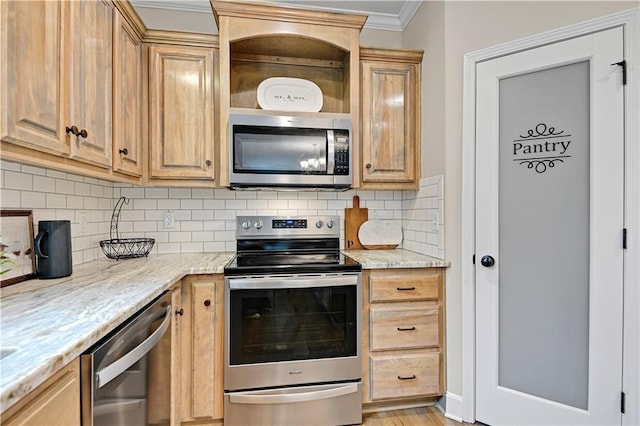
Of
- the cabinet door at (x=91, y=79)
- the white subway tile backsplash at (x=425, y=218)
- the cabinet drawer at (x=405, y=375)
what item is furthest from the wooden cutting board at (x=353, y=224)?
the cabinet door at (x=91, y=79)

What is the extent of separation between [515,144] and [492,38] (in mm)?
629

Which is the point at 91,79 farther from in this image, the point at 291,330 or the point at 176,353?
the point at 291,330

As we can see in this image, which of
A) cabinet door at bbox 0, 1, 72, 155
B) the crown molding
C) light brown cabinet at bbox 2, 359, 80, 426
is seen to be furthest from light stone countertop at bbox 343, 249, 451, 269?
the crown molding

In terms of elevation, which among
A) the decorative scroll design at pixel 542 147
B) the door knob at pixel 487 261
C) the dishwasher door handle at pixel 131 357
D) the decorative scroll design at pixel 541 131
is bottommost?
the dishwasher door handle at pixel 131 357

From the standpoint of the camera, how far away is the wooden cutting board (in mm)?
2551

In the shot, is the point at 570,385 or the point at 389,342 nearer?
the point at 570,385

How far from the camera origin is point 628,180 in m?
1.51

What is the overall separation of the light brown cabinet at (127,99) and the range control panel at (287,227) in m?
0.76

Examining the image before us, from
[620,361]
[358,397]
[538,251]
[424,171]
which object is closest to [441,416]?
[358,397]

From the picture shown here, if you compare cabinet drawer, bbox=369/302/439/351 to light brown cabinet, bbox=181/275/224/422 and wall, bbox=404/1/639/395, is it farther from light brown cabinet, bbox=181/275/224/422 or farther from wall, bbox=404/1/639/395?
light brown cabinet, bbox=181/275/224/422

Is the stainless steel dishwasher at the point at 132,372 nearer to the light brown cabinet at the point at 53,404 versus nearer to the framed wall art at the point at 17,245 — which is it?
the light brown cabinet at the point at 53,404

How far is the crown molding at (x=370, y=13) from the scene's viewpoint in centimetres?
234

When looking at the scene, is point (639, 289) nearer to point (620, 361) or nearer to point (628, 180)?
point (620, 361)

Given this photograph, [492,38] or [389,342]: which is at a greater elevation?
[492,38]
